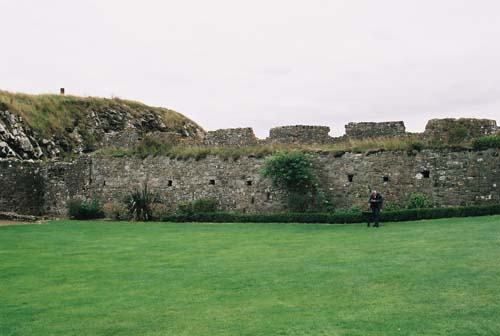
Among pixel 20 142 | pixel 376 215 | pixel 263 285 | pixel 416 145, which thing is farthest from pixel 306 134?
pixel 20 142

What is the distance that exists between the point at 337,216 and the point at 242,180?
540 cm

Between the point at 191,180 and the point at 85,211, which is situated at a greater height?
the point at 191,180

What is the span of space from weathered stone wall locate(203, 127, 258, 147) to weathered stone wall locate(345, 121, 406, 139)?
4503mm

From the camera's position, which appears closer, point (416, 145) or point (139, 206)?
point (416, 145)

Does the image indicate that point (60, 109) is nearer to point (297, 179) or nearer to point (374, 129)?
point (297, 179)

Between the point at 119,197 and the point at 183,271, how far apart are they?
56.8 ft

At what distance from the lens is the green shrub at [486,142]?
1991 centimetres

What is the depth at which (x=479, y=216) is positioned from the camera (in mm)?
18359

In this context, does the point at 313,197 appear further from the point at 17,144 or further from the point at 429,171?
the point at 17,144

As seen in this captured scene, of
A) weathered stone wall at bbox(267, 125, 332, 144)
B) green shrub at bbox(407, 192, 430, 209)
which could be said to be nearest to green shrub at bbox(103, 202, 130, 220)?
weathered stone wall at bbox(267, 125, 332, 144)

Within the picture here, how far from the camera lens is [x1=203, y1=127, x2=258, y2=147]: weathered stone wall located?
2530 centimetres

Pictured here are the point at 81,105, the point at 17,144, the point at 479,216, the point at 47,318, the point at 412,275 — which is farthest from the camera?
the point at 81,105

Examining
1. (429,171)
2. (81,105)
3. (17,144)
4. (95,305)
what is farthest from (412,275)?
(81,105)

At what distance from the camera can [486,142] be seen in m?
20.0
